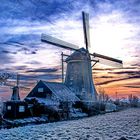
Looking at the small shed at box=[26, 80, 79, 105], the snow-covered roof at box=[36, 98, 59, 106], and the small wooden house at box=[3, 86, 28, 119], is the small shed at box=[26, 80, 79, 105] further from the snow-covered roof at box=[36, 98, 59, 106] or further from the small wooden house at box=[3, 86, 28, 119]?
the small wooden house at box=[3, 86, 28, 119]

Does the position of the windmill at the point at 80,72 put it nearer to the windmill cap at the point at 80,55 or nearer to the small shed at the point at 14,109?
the windmill cap at the point at 80,55

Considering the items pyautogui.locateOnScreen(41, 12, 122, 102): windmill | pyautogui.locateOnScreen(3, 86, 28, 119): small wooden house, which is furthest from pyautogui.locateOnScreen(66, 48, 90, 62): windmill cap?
pyautogui.locateOnScreen(3, 86, 28, 119): small wooden house

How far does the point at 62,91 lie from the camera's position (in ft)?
207

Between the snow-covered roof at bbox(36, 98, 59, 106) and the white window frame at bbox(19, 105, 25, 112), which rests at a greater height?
the snow-covered roof at bbox(36, 98, 59, 106)

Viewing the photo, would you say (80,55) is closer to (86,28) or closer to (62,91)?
(86,28)

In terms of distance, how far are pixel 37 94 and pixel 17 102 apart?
12148mm

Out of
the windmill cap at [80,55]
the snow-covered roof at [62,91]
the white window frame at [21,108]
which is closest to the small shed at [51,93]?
the snow-covered roof at [62,91]

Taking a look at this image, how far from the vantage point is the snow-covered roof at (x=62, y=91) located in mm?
60725

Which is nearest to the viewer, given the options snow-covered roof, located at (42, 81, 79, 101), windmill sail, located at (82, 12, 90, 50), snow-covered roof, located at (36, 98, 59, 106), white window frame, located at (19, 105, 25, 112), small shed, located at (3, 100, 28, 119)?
small shed, located at (3, 100, 28, 119)

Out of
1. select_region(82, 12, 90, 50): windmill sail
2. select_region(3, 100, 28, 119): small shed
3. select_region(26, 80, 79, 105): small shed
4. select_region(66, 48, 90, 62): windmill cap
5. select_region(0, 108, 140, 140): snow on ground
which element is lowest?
select_region(0, 108, 140, 140): snow on ground

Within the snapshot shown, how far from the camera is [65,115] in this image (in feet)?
181

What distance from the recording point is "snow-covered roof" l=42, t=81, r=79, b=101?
60.7 m

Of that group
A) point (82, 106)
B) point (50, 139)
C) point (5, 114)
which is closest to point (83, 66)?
point (82, 106)

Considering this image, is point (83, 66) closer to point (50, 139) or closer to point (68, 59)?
point (68, 59)
